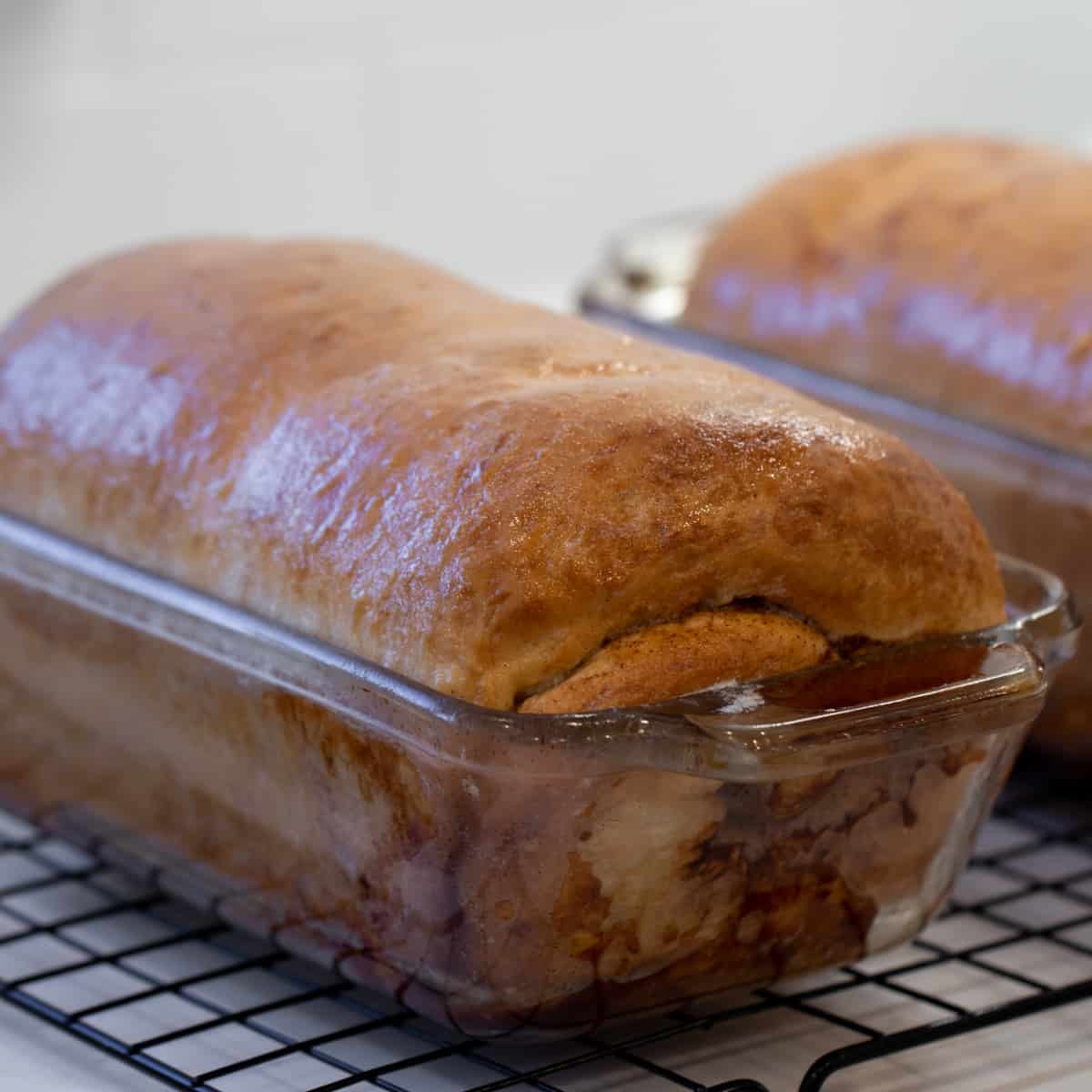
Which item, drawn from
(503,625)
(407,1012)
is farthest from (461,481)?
(407,1012)

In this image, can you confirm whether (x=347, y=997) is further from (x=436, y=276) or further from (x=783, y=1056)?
(x=436, y=276)

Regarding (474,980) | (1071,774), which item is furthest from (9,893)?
(1071,774)

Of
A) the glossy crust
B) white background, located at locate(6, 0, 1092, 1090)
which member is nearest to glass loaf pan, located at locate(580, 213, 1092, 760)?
the glossy crust

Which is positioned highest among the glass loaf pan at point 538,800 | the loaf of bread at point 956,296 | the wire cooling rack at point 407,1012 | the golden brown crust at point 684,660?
the loaf of bread at point 956,296

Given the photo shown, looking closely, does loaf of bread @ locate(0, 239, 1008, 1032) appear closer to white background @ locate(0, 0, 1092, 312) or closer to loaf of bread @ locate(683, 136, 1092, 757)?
loaf of bread @ locate(683, 136, 1092, 757)

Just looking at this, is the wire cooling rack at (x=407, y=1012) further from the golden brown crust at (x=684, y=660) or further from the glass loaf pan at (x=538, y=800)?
the golden brown crust at (x=684, y=660)

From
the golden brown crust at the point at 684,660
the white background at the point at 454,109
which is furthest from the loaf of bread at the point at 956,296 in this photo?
the white background at the point at 454,109
